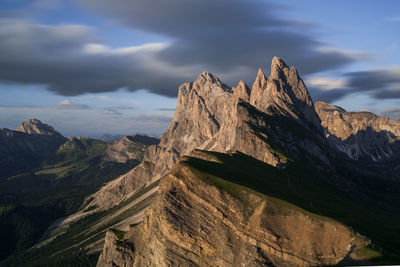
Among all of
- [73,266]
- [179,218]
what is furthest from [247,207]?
[73,266]

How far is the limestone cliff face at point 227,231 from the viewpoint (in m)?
64.6

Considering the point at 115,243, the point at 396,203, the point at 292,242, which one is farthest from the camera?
the point at 396,203

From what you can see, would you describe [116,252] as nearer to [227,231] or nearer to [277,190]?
[227,231]

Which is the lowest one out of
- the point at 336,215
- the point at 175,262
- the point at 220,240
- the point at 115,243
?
the point at 115,243

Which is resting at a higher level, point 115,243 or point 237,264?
point 237,264

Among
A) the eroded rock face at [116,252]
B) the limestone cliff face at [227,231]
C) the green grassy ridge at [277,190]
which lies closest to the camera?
the limestone cliff face at [227,231]

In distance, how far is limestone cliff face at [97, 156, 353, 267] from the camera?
212 ft

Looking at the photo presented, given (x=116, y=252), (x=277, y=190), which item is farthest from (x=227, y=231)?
(x=116, y=252)

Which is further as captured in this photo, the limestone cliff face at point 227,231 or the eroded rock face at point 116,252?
the eroded rock face at point 116,252

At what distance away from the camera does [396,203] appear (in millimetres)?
186625

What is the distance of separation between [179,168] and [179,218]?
13.4 m

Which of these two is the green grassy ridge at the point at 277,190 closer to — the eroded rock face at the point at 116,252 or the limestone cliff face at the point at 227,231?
the limestone cliff face at the point at 227,231

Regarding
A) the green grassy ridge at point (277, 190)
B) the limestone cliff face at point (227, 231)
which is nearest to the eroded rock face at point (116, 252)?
the limestone cliff face at point (227, 231)

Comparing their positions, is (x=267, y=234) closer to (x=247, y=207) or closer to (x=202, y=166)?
(x=247, y=207)
